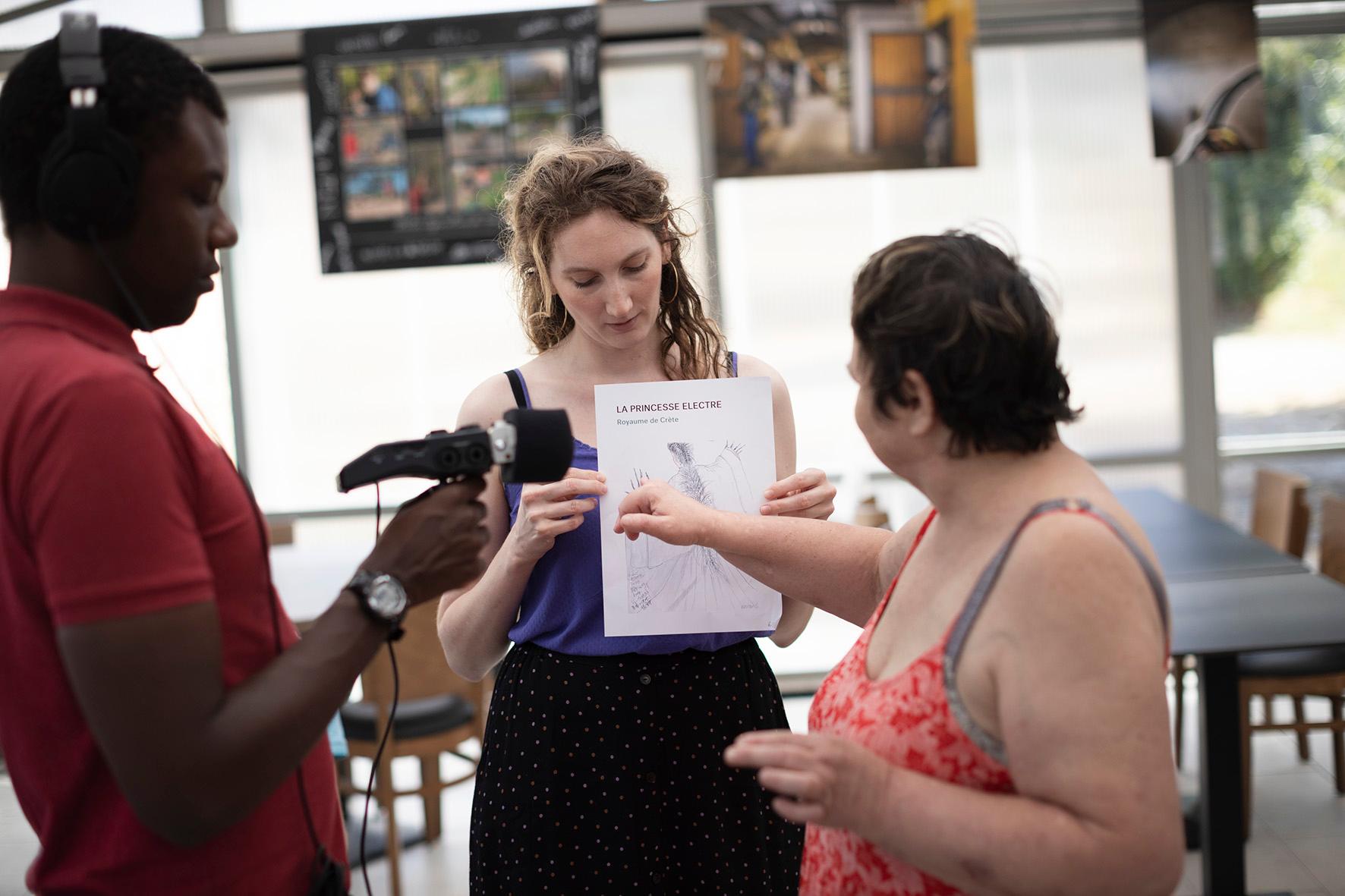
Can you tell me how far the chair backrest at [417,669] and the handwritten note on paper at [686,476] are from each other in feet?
6.75

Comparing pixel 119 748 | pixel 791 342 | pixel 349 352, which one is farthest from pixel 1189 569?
pixel 349 352

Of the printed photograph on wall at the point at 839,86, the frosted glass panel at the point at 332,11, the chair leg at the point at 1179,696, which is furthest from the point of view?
the frosted glass panel at the point at 332,11

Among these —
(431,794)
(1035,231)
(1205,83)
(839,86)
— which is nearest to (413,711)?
(431,794)

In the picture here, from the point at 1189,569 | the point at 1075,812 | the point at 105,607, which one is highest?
the point at 105,607

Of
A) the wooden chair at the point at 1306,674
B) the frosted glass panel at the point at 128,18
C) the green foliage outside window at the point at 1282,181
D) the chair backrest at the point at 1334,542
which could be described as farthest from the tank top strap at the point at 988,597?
the frosted glass panel at the point at 128,18

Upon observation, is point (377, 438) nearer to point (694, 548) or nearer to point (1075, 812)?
point (694, 548)

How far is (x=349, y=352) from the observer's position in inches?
221

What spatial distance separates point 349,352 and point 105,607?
4838 mm

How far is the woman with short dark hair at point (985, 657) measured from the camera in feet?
3.29

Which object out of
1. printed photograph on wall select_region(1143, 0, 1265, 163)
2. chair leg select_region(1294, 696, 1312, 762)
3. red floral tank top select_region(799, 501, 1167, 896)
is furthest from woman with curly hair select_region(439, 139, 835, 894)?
printed photograph on wall select_region(1143, 0, 1265, 163)

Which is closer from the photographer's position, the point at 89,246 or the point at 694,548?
the point at 89,246

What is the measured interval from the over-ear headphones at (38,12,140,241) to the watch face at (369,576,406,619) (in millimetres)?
408

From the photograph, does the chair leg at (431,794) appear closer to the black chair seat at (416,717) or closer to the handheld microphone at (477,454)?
the black chair seat at (416,717)

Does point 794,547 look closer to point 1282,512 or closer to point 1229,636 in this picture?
point 1229,636
